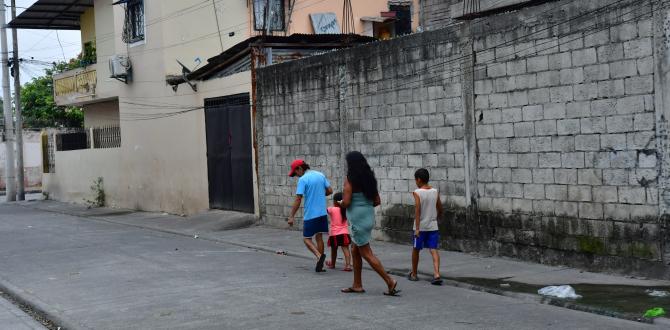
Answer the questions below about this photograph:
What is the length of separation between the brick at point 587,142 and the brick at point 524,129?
904 millimetres

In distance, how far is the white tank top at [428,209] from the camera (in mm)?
10250

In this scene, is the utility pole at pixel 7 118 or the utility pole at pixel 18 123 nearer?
the utility pole at pixel 7 118

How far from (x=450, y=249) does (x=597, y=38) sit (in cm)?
432

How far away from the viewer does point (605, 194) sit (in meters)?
10.4

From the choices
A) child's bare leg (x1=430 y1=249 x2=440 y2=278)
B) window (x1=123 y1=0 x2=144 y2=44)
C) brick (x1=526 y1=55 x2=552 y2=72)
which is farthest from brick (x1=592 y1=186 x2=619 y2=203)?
window (x1=123 y1=0 x2=144 y2=44)

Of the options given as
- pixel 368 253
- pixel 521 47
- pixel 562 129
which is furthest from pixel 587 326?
pixel 521 47

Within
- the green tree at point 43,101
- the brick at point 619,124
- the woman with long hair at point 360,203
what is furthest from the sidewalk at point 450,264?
the green tree at point 43,101

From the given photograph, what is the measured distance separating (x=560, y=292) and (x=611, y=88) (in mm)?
2791

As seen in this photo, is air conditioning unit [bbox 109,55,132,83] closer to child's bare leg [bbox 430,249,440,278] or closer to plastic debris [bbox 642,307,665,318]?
child's bare leg [bbox 430,249,440,278]

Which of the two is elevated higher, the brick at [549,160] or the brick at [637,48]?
the brick at [637,48]

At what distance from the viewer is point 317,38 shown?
1969 centimetres

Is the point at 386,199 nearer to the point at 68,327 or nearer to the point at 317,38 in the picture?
the point at 317,38

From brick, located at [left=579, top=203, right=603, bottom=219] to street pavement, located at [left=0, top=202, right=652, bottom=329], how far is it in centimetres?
202

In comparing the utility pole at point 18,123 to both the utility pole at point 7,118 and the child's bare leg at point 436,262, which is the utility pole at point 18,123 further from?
the child's bare leg at point 436,262
